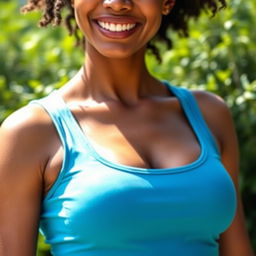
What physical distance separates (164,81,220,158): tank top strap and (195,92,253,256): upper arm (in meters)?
0.04

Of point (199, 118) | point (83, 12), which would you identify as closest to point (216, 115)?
point (199, 118)

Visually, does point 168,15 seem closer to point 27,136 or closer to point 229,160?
point 229,160

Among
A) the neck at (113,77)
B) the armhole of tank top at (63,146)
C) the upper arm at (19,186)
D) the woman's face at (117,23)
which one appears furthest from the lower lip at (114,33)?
A: the upper arm at (19,186)

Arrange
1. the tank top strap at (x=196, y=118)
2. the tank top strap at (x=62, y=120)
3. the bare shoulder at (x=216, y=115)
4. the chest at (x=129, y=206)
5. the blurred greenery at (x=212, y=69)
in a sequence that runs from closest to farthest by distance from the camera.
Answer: the chest at (x=129, y=206) → the tank top strap at (x=62, y=120) → the tank top strap at (x=196, y=118) → the bare shoulder at (x=216, y=115) → the blurred greenery at (x=212, y=69)

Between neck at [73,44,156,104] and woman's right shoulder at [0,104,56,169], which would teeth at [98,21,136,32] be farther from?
woman's right shoulder at [0,104,56,169]

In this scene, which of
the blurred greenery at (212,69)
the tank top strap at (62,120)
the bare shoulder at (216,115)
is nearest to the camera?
the tank top strap at (62,120)

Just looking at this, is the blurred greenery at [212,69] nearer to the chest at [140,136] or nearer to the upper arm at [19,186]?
the chest at [140,136]

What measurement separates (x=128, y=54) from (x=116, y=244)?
66cm

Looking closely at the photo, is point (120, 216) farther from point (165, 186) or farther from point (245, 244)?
point (245, 244)

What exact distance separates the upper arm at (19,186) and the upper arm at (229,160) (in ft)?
2.39

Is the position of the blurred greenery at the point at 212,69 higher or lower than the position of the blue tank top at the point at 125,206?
lower

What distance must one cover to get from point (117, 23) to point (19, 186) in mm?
624

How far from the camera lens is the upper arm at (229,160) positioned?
11.1 ft

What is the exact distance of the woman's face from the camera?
307 centimetres
